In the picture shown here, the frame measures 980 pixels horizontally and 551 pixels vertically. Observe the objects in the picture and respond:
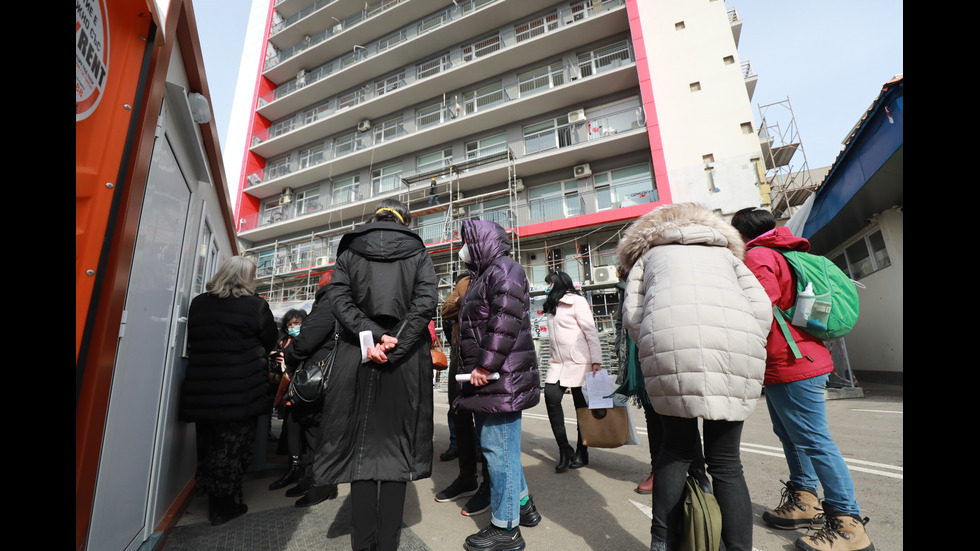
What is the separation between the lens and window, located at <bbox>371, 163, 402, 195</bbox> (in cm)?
1794

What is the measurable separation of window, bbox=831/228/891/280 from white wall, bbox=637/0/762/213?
9.30ft

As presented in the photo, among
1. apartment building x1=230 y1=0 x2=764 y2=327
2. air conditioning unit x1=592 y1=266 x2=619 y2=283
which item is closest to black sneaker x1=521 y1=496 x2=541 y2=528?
apartment building x1=230 y1=0 x2=764 y2=327

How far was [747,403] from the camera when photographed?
60.4 inches

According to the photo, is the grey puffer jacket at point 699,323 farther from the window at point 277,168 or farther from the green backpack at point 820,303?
the window at point 277,168

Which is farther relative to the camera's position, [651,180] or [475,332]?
[651,180]

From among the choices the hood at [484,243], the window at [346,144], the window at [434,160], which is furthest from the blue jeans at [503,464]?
the window at [346,144]

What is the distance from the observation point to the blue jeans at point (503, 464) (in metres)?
1.98

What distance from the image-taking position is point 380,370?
194 cm

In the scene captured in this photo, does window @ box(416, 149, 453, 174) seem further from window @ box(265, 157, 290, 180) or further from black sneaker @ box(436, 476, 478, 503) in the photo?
black sneaker @ box(436, 476, 478, 503)
